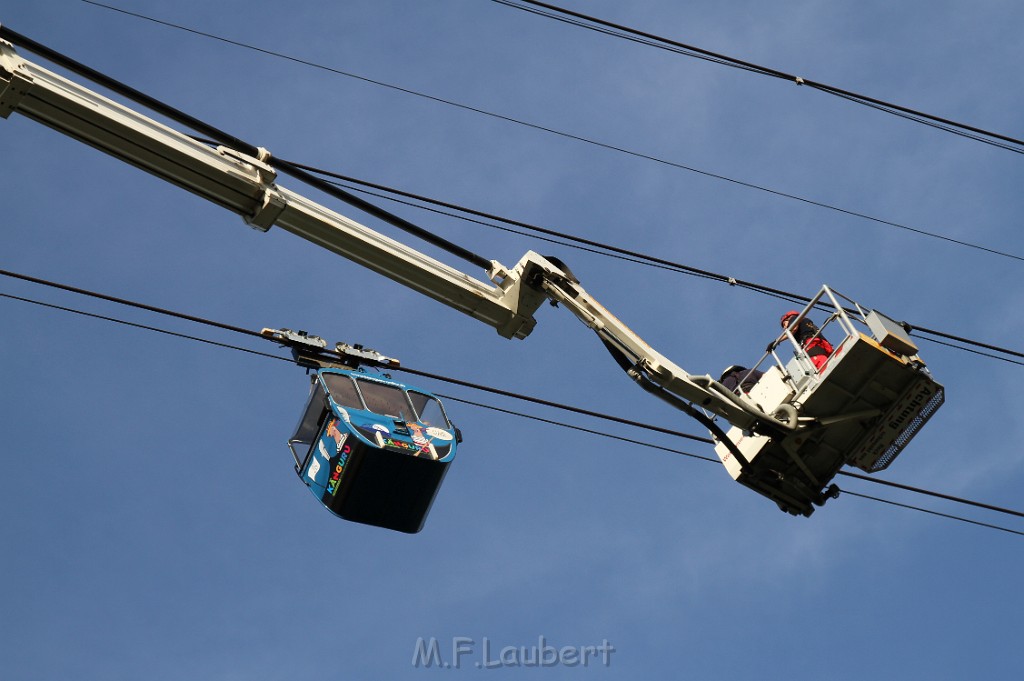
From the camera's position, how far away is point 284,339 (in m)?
15.9

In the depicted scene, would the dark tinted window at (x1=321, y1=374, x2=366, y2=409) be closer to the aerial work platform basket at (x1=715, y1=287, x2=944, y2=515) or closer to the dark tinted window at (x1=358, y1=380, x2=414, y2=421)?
the dark tinted window at (x1=358, y1=380, x2=414, y2=421)

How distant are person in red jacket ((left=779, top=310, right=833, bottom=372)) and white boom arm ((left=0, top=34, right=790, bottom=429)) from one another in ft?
2.60

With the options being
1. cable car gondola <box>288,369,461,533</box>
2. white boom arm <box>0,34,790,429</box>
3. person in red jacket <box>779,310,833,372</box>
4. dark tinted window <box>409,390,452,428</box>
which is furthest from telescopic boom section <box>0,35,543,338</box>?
person in red jacket <box>779,310,833,372</box>

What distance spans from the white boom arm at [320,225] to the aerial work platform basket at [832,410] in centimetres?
34

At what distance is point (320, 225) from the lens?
14422 mm

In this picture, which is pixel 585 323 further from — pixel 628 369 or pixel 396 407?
pixel 396 407

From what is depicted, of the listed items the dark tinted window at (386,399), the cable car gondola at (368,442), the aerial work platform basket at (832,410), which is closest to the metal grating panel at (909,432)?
the aerial work platform basket at (832,410)

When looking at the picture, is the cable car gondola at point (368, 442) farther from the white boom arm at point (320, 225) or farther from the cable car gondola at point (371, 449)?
the white boom arm at point (320, 225)

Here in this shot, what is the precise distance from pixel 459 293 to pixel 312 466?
2.47 m

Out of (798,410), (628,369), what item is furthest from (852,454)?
(628,369)

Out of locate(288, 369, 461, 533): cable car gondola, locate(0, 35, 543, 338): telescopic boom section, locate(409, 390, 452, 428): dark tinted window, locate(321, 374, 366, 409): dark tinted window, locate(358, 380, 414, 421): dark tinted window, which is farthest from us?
locate(409, 390, 452, 428): dark tinted window

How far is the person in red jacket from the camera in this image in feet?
50.7

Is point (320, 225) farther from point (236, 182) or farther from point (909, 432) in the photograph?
point (909, 432)

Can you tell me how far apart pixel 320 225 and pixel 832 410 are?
18.3ft
